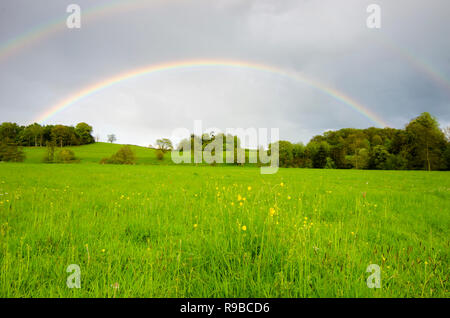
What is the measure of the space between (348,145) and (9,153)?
116m

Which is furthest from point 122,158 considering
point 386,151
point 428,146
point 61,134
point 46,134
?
point 428,146

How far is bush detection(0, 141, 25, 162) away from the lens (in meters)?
55.4

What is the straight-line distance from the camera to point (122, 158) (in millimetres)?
59719

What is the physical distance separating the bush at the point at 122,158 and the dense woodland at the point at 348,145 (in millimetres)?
19600

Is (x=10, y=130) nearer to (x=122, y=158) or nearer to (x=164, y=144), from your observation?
(x=122, y=158)

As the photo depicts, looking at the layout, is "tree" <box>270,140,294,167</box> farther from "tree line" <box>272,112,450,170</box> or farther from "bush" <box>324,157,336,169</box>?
"bush" <box>324,157,336,169</box>

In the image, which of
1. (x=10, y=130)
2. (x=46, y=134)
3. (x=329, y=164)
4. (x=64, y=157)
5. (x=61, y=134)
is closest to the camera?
(x=64, y=157)

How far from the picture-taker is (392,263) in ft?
8.16

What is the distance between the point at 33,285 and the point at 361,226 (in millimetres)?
5277

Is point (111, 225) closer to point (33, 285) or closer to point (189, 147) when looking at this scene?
point (33, 285)

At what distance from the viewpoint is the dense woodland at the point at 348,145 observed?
48.3 metres

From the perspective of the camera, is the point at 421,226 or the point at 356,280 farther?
the point at 421,226

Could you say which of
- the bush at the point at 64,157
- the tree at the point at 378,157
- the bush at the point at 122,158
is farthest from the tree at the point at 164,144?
the tree at the point at 378,157
